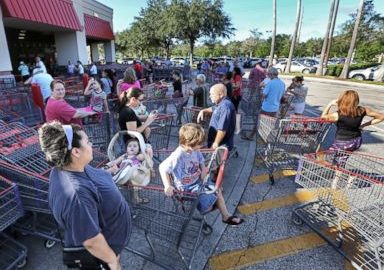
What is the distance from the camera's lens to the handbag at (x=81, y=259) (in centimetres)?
187

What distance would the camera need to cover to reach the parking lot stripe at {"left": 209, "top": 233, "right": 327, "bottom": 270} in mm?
3135

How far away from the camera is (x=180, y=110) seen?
7.37 meters

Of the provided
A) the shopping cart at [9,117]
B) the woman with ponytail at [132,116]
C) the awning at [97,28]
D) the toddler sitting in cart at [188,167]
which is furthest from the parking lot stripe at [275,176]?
the awning at [97,28]

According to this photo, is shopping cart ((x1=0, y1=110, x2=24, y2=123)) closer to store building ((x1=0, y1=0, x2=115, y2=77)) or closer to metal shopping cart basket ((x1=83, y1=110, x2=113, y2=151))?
metal shopping cart basket ((x1=83, y1=110, x2=113, y2=151))

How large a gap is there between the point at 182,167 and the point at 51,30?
898 inches

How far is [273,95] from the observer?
652 cm

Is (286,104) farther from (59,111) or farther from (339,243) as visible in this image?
(59,111)

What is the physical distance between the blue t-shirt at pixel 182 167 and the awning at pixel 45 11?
1455 cm

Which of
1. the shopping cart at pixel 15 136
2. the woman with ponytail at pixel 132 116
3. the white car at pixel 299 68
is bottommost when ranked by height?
the white car at pixel 299 68

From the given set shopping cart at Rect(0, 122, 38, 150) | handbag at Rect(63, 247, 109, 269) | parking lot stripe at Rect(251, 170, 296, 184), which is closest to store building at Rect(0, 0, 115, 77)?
shopping cart at Rect(0, 122, 38, 150)

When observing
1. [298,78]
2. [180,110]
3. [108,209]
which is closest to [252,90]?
[298,78]

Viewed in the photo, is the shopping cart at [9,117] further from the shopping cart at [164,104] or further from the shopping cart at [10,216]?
the shopping cart at [10,216]

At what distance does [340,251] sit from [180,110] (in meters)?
5.06

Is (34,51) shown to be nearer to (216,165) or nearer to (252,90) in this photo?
(252,90)
